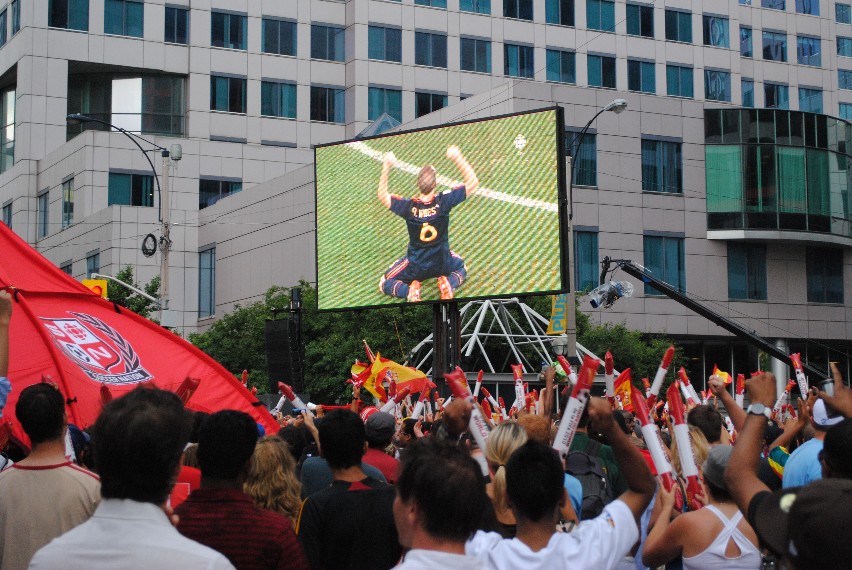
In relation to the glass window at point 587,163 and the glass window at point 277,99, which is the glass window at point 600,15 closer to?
the glass window at point 587,163

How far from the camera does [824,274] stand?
170ft

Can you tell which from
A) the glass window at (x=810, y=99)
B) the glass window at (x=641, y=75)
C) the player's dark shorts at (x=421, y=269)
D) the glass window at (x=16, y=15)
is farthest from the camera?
the glass window at (x=810, y=99)

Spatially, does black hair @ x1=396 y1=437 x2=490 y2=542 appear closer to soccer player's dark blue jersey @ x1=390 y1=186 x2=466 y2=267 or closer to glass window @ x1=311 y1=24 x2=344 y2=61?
soccer player's dark blue jersey @ x1=390 y1=186 x2=466 y2=267

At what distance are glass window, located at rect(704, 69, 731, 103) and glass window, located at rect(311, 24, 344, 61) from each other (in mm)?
18022

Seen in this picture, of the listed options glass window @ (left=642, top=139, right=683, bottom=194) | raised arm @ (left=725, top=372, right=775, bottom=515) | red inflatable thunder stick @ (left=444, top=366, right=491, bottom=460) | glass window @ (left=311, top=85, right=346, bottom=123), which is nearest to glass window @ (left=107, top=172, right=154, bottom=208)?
glass window @ (left=311, top=85, right=346, bottom=123)

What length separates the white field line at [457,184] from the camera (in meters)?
22.2

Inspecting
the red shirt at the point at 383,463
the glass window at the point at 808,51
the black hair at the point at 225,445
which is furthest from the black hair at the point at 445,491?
the glass window at the point at 808,51

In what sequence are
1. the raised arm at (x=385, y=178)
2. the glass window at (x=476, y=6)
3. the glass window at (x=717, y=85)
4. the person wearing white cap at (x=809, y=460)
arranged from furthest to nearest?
the glass window at (x=717, y=85), the glass window at (x=476, y=6), the raised arm at (x=385, y=178), the person wearing white cap at (x=809, y=460)

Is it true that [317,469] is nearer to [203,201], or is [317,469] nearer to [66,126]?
[203,201]

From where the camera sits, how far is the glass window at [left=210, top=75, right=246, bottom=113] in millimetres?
56094

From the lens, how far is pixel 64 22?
54.9m

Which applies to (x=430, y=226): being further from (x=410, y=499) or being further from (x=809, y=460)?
(x=410, y=499)

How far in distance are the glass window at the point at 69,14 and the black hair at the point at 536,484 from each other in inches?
2151

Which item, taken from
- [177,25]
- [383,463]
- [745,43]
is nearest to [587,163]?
[177,25]
